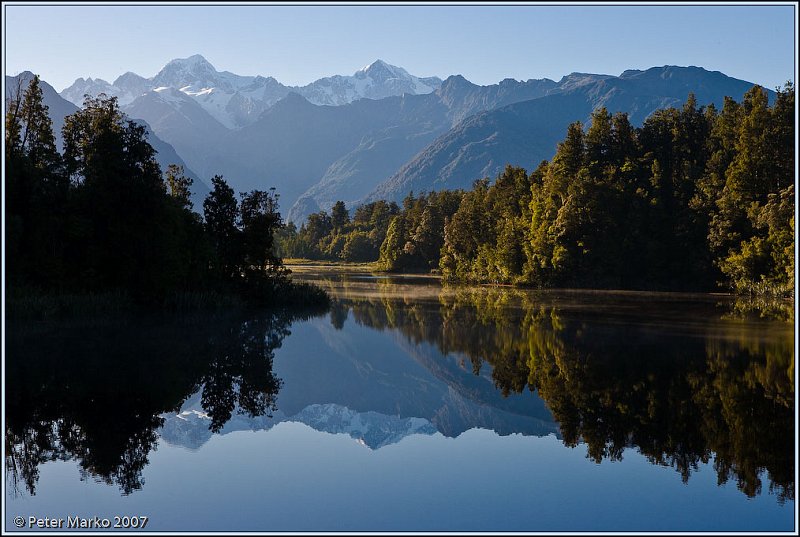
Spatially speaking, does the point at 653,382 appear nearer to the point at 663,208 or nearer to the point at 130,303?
the point at 130,303

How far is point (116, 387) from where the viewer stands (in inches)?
856

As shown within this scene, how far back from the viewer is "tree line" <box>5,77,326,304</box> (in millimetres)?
35562

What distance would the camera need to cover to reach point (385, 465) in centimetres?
1578

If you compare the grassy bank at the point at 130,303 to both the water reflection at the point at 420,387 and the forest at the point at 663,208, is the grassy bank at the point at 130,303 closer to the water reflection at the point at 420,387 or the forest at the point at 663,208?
the water reflection at the point at 420,387

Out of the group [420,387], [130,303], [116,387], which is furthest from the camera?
[130,303]

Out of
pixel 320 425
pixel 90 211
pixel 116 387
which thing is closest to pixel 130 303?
pixel 90 211

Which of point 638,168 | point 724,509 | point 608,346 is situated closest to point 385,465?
point 724,509

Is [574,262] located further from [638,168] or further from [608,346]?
[608,346]

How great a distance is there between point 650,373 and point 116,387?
1696 cm

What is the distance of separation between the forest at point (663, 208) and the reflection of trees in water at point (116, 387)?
1718 inches

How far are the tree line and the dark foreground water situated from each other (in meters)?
4.56

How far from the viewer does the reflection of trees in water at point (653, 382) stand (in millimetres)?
15406

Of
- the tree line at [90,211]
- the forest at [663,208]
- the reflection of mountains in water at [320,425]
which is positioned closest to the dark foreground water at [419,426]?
the reflection of mountains in water at [320,425]

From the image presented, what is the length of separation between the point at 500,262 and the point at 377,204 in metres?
84.8
